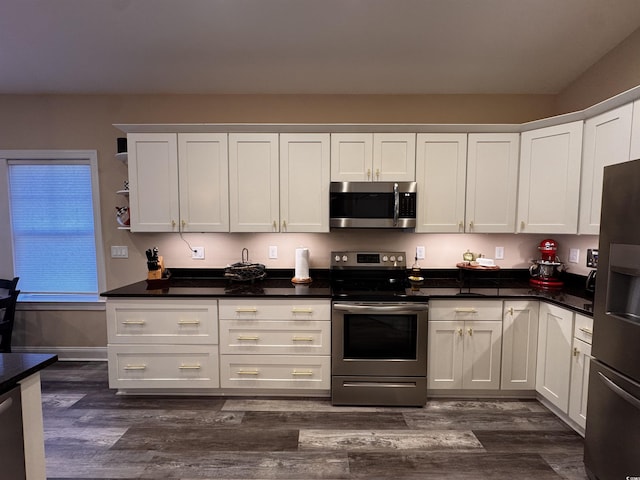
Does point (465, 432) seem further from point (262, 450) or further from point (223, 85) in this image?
point (223, 85)

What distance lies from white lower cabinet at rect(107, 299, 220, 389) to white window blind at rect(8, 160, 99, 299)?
3.52 feet

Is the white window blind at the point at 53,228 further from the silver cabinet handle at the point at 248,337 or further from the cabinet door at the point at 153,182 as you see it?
the silver cabinet handle at the point at 248,337

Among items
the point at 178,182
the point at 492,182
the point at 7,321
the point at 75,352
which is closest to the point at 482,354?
the point at 492,182

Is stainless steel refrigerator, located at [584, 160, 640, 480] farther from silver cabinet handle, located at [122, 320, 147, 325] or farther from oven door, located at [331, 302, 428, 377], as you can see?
silver cabinet handle, located at [122, 320, 147, 325]

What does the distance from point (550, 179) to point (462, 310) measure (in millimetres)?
1358

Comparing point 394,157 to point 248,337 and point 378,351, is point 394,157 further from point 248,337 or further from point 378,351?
point 248,337

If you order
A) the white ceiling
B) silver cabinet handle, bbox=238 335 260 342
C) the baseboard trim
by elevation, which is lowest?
the baseboard trim

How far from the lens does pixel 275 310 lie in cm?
249

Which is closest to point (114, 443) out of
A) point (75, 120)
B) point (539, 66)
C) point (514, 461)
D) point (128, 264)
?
point (128, 264)

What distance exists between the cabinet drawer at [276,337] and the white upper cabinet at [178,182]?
95cm

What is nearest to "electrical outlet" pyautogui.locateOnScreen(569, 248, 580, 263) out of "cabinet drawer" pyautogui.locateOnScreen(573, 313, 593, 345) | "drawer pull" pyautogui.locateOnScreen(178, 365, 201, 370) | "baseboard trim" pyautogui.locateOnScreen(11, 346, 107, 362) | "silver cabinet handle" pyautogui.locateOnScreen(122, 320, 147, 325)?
"cabinet drawer" pyautogui.locateOnScreen(573, 313, 593, 345)

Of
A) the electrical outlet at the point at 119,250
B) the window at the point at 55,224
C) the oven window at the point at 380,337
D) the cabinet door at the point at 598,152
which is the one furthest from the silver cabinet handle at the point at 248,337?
the cabinet door at the point at 598,152

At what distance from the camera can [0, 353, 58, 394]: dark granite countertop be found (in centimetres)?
105

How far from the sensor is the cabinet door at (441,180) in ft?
8.93
